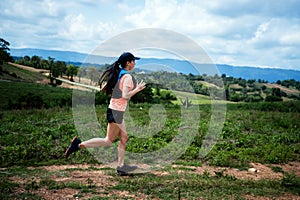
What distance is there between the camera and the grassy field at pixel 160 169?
572cm

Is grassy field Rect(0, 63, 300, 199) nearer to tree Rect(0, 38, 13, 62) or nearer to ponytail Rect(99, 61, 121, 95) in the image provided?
ponytail Rect(99, 61, 121, 95)

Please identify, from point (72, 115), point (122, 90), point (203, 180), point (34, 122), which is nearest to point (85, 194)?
point (122, 90)

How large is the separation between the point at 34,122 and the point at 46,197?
8.89m

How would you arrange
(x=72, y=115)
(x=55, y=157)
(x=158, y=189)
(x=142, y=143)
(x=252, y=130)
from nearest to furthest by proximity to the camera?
1. (x=158, y=189)
2. (x=55, y=157)
3. (x=142, y=143)
4. (x=252, y=130)
5. (x=72, y=115)

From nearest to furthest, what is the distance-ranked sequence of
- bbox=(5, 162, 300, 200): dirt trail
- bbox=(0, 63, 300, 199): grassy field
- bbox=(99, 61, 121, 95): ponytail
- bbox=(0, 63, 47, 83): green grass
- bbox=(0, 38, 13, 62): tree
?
bbox=(5, 162, 300, 200): dirt trail, bbox=(0, 63, 300, 199): grassy field, bbox=(99, 61, 121, 95): ponytail, bbox=(0, 38, 13, 62): tree, bbox=(0, 63, 47, 83): green grass

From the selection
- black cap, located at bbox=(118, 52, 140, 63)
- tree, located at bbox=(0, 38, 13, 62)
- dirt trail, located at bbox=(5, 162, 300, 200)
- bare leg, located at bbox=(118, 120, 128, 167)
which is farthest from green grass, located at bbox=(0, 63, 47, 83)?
black cap, located at bbox=(118, 52, 140, 63)

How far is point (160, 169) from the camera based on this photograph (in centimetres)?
754

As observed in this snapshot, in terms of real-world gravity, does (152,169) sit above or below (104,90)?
below

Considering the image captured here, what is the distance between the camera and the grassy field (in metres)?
5.72

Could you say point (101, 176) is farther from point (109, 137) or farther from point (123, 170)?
point (109, 137)

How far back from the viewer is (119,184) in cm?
604

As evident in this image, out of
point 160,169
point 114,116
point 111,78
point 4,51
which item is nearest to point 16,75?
point 4,51

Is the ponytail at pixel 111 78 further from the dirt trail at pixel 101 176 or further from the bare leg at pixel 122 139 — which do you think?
the dirt trail at pixel 101 176

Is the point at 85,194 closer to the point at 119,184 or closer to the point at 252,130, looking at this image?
the point at 119,184
